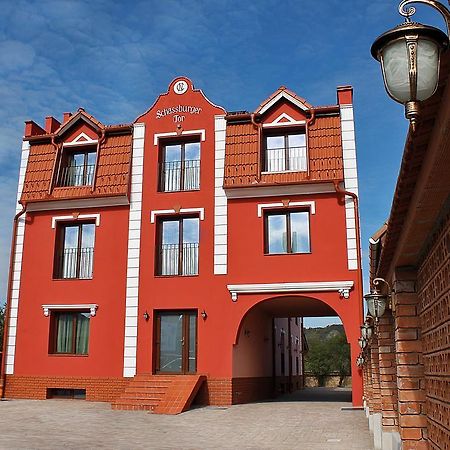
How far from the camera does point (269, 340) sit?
2223 cm

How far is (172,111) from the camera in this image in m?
18.7

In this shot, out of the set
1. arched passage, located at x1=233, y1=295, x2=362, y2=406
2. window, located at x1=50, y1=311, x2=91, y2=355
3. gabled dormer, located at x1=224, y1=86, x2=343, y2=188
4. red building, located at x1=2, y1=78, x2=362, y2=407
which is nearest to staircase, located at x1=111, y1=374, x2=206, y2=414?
red building, located at x1=2, y1=78, x2=362, y2=407

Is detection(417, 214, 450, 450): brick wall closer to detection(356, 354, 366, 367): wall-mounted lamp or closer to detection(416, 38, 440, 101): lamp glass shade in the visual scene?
detection(416, 38, 440, 101): lamp glass shade

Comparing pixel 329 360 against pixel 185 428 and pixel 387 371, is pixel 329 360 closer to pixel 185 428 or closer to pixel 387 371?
pixel 185 428

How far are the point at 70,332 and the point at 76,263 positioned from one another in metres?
2.19

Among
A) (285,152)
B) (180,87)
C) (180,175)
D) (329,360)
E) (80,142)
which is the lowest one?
(329,360)

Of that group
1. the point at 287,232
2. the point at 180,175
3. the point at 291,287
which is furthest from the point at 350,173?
the point at 180,175

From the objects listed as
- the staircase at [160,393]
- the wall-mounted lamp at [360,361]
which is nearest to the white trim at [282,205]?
the wall-mounted lamp at [360,361]

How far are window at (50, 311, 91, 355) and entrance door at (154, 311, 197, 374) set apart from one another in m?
2.40

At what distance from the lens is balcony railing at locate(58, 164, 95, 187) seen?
62.7 feet

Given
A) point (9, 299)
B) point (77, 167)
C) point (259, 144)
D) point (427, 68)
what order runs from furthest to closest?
point (77, 167) < point (9, 299) < point (259, 144) < point (427, 68)

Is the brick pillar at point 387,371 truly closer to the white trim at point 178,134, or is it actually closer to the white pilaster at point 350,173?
the white pilaster at point 350,173

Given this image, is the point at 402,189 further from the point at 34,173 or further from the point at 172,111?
the point at 34,173

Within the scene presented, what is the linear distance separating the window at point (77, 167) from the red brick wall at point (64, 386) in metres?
6.24
